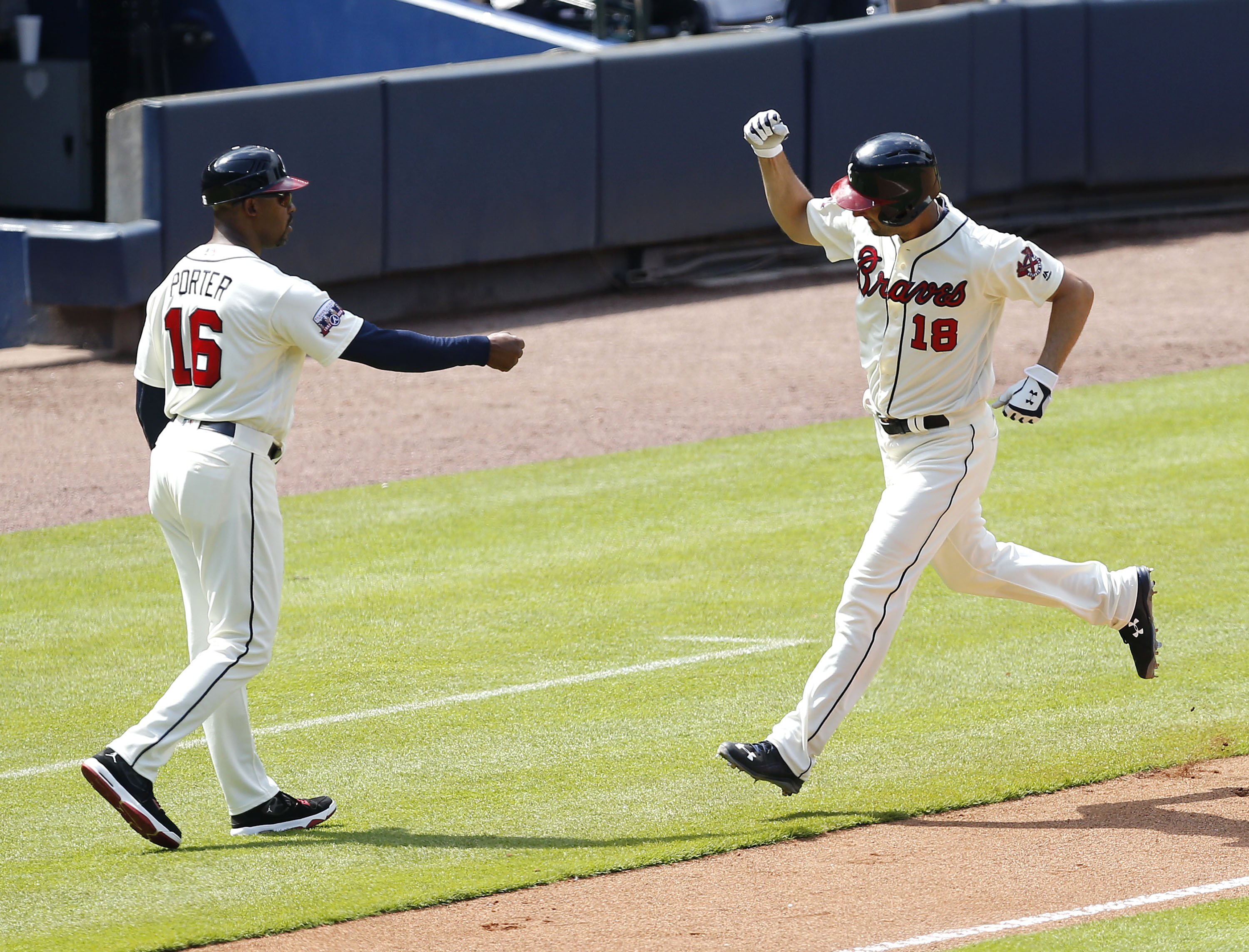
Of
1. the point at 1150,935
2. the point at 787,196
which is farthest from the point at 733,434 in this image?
the point at 1150,935

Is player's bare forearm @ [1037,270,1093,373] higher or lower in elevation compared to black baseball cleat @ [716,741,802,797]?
higher

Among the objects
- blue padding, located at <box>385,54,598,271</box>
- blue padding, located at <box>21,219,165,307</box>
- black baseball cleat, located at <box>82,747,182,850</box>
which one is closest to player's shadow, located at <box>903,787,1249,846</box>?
black baseball cleat, located at <box>82,747,182,850</box>

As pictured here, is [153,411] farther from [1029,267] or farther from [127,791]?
[1029,267]

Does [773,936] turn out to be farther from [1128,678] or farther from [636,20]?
[636,20]

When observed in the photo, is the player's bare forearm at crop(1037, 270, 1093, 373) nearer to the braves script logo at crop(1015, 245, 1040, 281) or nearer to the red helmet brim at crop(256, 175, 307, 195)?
the braves script logo at crop(1015, 245, 1040, 281)

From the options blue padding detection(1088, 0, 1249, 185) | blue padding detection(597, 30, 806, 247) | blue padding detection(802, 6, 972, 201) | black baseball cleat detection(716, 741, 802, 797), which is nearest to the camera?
black baseball cleat detection(716, 741, 802, 797)

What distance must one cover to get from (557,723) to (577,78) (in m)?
9.13

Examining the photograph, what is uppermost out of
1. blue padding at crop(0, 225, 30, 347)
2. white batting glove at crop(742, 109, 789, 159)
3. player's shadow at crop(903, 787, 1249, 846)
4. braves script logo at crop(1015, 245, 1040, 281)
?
white batting glove at crop(742, 109, 789, 159)

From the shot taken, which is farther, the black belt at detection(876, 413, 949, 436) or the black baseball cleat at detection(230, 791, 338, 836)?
the black belt at detection(876, 413, 949, 436)

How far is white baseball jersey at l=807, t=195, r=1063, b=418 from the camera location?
17.1 feet

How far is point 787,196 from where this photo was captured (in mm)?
5820

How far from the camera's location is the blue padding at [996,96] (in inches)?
621

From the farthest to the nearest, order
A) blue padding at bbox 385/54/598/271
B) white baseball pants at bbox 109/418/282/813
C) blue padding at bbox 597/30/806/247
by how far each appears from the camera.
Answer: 1. blue padding at bbox 597/30/806/247
2. blue padding at bbox 385/54/598/271
3. white baseball pants at bbox 109/418/282/813

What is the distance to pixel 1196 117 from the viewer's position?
16.6m
